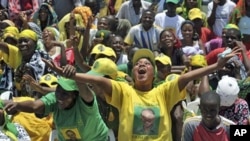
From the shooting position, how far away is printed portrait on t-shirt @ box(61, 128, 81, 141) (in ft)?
23.8

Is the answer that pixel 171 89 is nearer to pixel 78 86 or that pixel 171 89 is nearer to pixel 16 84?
pixel 78 86

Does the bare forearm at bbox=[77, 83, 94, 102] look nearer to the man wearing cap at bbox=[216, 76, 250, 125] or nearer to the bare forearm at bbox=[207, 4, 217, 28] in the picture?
the man wearing cap at bbox=[216, 76, 250, 125]

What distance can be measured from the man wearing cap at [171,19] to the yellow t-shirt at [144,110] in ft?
15.2

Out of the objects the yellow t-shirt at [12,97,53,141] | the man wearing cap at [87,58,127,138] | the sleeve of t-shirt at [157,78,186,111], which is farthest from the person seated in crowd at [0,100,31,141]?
the sleeve of t-shirt at [157,78,186,111]

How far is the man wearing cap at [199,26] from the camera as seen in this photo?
1172 cm

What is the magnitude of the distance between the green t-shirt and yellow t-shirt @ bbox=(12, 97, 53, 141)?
89 centimetres

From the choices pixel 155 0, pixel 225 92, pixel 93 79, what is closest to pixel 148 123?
pixel 93 79

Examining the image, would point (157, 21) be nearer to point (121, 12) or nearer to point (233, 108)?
point (121, 12)

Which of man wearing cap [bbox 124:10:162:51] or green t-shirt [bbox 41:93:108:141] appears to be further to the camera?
man wearing cap [bbox 124:10:162:51]

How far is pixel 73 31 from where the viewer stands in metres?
10.7

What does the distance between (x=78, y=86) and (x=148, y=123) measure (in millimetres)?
693

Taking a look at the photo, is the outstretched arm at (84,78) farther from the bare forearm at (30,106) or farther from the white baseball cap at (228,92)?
the white baseball cap at (228,92)

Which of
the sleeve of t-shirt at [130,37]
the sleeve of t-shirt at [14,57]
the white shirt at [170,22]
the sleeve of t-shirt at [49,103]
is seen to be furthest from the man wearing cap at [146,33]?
the sleeve of t-shirt at [49,103]

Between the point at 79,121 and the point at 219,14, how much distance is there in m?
5.36
